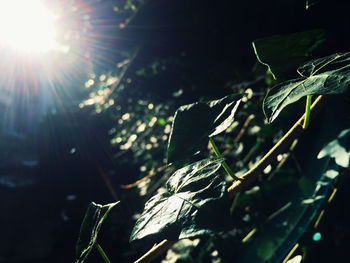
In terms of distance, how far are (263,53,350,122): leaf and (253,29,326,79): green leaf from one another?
9 cm

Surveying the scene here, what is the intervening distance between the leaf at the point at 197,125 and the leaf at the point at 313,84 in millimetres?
47

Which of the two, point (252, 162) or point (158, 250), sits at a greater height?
point (158, 250)

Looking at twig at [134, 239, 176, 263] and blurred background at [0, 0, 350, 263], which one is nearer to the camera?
twig at [134, 239, 176, 263]

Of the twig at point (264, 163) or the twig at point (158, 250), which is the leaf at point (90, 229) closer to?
the twig at point (158, 250)

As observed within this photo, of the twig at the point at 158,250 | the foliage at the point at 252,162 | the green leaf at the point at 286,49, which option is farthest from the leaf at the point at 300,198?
the twig at the point at 158,250

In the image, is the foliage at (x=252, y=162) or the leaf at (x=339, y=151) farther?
the leaf at (x=339, y=151)

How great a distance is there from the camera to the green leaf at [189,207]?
234 mm

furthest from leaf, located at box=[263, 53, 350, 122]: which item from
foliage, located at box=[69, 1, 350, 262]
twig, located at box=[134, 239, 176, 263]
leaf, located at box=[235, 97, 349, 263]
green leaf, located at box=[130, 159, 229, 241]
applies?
leaf, located at box=[235, 97, 349, 263]

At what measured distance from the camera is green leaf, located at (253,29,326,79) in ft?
1.27

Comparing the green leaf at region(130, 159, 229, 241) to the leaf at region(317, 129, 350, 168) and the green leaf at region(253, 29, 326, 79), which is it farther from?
the leaf at region(317, 129, 350, 168)

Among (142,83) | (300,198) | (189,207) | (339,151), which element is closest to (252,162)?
(300,198)

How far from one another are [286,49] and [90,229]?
456 millimetres

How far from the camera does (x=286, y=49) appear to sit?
0.39 m

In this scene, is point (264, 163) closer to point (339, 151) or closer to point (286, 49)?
point (286, 49)
